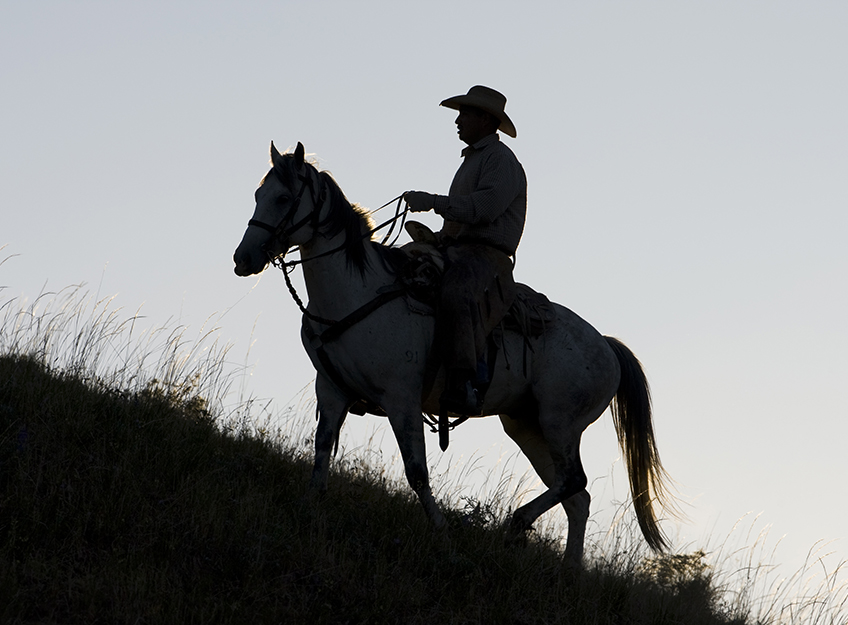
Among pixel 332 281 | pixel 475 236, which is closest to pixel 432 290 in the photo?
pixel 475 236

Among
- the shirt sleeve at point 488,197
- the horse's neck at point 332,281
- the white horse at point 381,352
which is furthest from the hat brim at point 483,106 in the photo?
the horse's neck at point 332,281

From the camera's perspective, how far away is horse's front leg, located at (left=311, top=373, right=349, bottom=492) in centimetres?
750

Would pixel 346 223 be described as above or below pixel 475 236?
below

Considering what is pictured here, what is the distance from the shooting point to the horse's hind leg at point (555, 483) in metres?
7.80

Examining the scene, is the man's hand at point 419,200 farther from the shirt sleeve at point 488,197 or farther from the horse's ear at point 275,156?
the horse's ear at point 275,156

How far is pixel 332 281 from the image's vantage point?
7371 millimetres

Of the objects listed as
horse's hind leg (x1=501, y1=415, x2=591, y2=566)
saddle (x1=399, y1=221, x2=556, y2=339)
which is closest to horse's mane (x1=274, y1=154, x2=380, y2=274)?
saddle (x1=399, y1=221, x2=556, y2=339)

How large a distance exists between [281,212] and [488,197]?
1.70 metres

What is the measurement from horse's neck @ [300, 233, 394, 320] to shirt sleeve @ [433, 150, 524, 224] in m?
0.87

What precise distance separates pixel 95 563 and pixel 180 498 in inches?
34.6

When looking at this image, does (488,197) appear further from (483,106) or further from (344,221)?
(344,221)

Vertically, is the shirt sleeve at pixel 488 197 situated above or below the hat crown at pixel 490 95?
below

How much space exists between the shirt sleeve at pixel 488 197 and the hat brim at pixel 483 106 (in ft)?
1.24

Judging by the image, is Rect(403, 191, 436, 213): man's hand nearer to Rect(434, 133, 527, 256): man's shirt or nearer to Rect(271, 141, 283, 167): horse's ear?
Rect(434, 133, 527, 256): man's shirt
